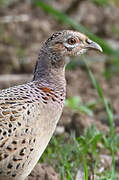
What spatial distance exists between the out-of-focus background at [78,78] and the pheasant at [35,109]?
20.4 inches

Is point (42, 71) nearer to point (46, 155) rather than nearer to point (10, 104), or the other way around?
point (10, 104)

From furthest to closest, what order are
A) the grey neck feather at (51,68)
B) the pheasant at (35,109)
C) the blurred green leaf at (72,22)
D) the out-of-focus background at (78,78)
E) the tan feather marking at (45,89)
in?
the blurred green leaf at (72,22)
the out-of-focus background at (78,78)
the grey neck feather at (51,68)
the tan feather marking at (45,89)
the pheasant at (35,109)

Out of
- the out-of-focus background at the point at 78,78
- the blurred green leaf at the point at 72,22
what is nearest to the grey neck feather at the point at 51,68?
the out-of-focus background at the point at 78,78

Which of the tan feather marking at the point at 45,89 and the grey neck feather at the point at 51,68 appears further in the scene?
the grey neck feather at the point at 51,68

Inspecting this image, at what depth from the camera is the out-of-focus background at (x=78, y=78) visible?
4.62 metres

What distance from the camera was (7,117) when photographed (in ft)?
11.6

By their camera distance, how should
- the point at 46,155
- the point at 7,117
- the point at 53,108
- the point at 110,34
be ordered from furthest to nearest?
the point at 110,34 < the point at 46,155 < the point at 53,108 < the point at 7,117

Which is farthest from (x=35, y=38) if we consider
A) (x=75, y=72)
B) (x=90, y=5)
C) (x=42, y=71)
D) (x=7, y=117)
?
(x=7, y=117)

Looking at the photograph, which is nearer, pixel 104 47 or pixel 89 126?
pixel 89 126

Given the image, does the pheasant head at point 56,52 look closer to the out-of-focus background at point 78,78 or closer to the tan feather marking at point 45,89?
the tan feather marking at point 45,89

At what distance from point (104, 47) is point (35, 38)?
2163 mm

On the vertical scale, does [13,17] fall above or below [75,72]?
above

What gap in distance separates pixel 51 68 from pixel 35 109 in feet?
1.59

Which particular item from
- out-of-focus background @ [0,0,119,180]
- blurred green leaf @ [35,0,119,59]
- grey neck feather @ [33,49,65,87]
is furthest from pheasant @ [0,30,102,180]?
blurred green leaf @ [35,0,119,59]
